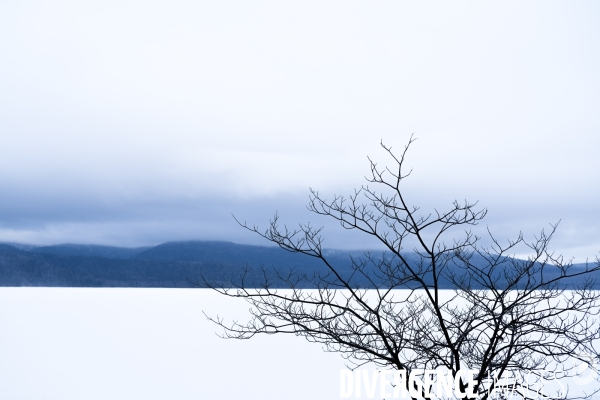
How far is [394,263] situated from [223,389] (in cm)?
2636

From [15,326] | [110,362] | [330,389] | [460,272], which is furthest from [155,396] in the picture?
[15,326]

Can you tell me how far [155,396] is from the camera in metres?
31.0

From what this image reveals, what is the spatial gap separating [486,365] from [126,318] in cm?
8349

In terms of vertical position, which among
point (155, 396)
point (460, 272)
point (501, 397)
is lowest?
point (155, 396)

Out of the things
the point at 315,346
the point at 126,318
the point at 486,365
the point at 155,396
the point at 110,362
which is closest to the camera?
the point at 486,365

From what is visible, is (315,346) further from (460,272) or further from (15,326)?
(460,272)

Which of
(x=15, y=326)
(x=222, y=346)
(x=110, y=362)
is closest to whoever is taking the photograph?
(x=110, y=362)

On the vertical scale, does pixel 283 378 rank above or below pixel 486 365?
below

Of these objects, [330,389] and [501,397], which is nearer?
[501,397]

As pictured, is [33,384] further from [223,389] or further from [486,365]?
[486,365]


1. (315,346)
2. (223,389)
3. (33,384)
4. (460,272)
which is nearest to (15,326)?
(315,346)

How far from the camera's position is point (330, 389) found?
33344mm

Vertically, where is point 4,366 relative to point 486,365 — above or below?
below

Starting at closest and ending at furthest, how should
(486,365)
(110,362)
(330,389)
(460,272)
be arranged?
(486,365)
(460,272)
(330,389)
(110,362)
